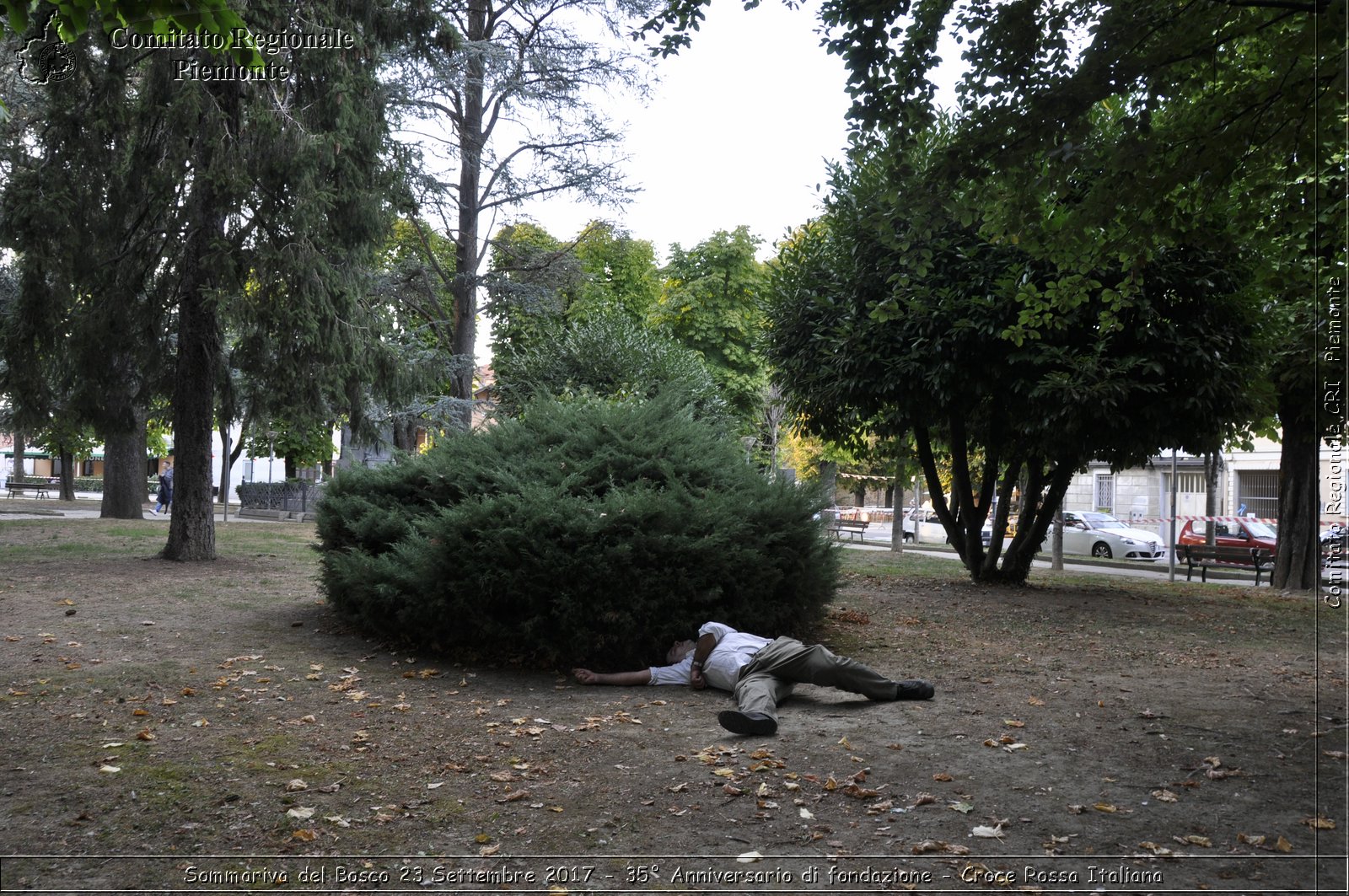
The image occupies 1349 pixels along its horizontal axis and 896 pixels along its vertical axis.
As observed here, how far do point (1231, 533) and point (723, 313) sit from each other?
23.2 meters

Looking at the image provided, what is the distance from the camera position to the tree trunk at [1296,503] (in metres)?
16.2

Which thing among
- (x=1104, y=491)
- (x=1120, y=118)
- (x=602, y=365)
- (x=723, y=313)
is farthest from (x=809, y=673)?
(x=1104, y=491)

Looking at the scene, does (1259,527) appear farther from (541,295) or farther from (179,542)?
(179,542)

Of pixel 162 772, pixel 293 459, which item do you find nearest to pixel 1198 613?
pixel 162 772

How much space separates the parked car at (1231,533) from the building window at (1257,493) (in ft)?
1.29

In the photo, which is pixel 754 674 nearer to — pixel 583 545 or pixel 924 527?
pixel 583 545

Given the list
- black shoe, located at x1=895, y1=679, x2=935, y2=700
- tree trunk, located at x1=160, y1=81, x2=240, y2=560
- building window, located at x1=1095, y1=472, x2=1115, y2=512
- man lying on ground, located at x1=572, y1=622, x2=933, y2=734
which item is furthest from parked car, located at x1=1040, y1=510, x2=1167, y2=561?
man lying on ground, located at x1=572, y1=622, x2=933, y2=734

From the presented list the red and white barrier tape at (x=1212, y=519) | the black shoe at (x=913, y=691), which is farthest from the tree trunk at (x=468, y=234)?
the black shoe at (x=913, y=691)

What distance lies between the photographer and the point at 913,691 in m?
7.09

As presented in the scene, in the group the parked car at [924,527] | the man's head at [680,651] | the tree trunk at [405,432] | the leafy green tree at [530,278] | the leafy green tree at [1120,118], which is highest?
the leafy green tree at [530,278]

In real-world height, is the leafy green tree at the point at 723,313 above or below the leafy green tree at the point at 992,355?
above

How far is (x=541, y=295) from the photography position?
26.3m

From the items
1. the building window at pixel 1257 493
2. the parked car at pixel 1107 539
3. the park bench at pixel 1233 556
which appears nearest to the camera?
the park bench at pixel 1233 556

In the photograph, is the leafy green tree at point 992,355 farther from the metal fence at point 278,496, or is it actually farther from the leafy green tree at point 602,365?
the metal fence at point 278,496
